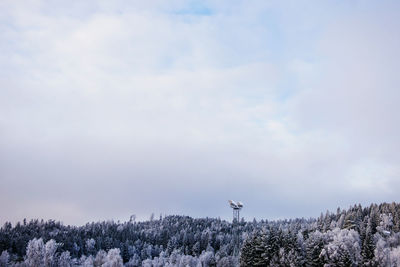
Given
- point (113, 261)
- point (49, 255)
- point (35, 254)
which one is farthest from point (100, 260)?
point (35, 254)

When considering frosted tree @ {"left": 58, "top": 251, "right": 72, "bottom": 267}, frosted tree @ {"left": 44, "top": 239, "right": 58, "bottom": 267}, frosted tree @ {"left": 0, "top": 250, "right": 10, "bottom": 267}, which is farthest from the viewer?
frosted tree @ {"left": 0, "top": 250, "right": 10, "bottom": 267}

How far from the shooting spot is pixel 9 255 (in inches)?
7559

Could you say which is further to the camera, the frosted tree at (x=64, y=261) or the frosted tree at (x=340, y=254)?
the frosted tree at (x=64, y=261)

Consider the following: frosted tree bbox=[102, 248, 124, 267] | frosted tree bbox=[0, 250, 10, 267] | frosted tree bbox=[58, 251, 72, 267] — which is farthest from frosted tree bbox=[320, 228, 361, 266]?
frosted tree bbox=[0, 250, 10, 267]

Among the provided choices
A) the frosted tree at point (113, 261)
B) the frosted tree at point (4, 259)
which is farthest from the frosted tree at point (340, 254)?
the frosted tree at point (4, 259)

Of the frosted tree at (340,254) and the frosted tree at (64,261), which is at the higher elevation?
the frosted tree at (340,254)

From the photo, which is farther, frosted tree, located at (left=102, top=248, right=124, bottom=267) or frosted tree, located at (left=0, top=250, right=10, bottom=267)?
frosted tree, located at (left=0, top=250, right=10, bottom=267)

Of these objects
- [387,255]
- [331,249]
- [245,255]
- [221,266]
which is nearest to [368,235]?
[387,255]

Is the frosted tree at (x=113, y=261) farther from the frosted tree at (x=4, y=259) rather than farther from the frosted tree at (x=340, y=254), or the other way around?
the frosted tree at (x=340, y=254)

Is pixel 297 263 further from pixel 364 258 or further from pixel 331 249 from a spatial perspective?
pixel 364 258

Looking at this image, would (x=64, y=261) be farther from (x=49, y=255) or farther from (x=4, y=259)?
(x=4, y=259)

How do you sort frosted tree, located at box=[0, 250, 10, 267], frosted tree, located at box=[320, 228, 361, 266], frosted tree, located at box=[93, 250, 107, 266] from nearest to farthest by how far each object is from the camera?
1. frosted tree, located at box=[320, 228, 361, 266]
2. frosted tree, located at box=[93, 250, 107, 266]
3. frosted tree, located at box=[0, 250, 10, 267]

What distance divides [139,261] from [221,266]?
52563mm

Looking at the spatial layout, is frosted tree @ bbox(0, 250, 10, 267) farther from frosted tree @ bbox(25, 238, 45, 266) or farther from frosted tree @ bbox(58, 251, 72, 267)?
frosted tree @ bbox(58, 251, 72, 267)
